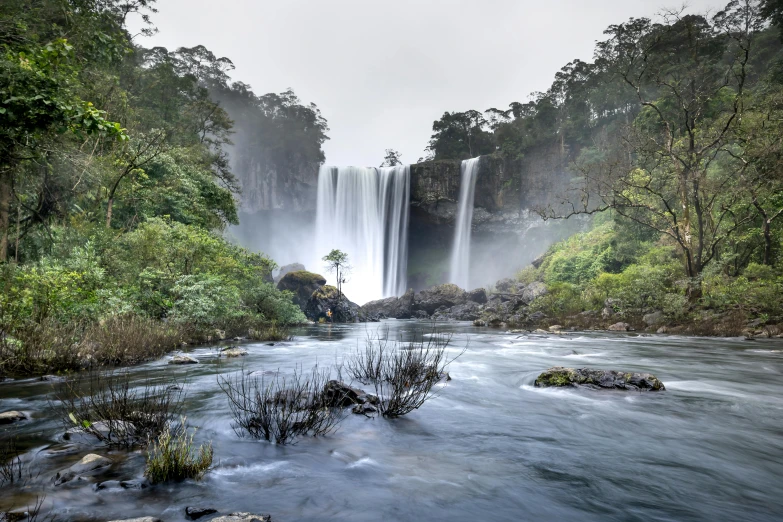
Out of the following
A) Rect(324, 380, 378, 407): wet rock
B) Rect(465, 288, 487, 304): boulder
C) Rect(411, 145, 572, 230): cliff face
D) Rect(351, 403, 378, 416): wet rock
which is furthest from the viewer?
Rect(411, 145, 572, 230): cliff face

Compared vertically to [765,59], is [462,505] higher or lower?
lower

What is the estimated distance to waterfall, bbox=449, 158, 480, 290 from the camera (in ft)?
183

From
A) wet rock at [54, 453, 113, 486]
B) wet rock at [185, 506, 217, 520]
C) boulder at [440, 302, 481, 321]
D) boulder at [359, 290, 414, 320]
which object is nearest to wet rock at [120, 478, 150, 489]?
wet rock at [54, 453, 113, 486]

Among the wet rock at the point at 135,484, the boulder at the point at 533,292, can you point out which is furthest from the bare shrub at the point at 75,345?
the boulder at the point at 533,292

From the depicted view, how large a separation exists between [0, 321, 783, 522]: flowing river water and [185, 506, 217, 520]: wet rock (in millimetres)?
47

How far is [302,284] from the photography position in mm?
40594

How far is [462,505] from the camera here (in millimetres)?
3502

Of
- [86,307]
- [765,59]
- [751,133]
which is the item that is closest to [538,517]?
[86,307]

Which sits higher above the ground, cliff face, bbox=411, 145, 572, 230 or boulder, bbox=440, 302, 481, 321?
cliff face, bbox=411, 145, 572, 230

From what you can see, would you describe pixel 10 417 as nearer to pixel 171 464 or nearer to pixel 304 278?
pixel 171 464

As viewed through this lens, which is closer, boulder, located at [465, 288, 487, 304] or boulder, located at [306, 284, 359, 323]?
boulder, located at [306, 284, 359, 323]

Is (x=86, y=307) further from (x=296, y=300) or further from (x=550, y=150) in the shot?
(x=550, y=150)

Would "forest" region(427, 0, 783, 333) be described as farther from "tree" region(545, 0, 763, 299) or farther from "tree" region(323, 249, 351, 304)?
"tree" region(323, 249, 351, 304)

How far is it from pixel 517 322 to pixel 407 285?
117ft
